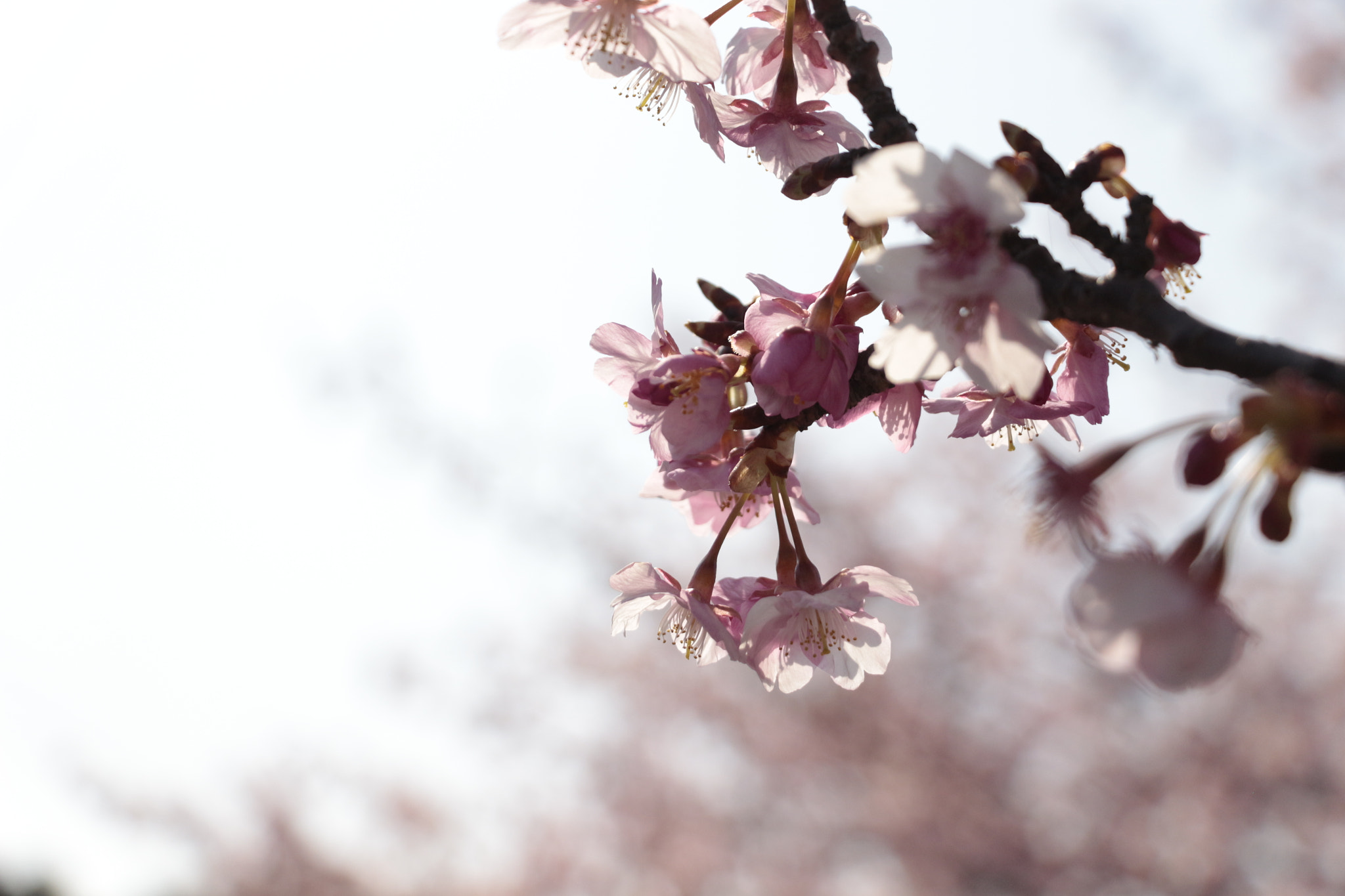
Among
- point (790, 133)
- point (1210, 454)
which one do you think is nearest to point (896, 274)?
point (1210, 454)

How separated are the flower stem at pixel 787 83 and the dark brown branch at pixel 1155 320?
0.42 metres

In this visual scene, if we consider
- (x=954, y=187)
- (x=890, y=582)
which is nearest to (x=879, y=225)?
(x=954, y=187)

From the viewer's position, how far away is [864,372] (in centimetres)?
83

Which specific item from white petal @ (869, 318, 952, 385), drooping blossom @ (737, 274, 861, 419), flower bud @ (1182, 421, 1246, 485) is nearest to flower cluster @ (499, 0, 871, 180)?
drooping blossom @ (737, 274, 861, 419)

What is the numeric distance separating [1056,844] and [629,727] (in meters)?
3.27

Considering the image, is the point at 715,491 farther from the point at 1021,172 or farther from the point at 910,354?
the point at 1021,172

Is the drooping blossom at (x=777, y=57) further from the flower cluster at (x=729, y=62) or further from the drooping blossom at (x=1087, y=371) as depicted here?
the drooping blossom at (x=1087, y=371)

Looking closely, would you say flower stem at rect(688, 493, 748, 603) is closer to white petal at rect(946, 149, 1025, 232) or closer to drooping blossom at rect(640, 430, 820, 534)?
drooping blossom at rect(640, 430, 820, 534)

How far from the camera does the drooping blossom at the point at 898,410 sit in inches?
34.5

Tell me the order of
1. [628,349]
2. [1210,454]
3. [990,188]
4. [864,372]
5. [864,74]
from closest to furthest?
[1210,454] < [990,188] < [864,74] < [864,372] < [628,349]

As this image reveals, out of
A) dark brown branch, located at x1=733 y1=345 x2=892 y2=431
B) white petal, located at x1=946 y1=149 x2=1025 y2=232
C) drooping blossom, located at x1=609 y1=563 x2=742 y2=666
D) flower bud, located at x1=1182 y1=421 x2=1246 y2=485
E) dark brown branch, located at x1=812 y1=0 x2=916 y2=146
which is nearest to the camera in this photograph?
flower bud, located at x1=1182 y1=421 x2=1246 y2=485

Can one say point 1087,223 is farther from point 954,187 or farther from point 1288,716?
point 1288,716

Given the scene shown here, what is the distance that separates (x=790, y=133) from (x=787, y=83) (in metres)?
0.05

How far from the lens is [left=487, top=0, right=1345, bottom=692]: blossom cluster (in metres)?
0.55
